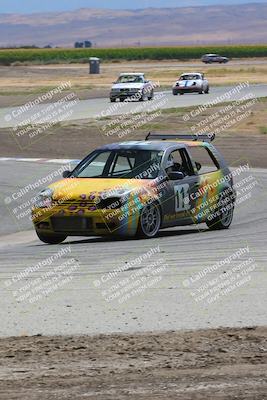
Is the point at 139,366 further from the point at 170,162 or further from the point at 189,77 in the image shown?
the point at 189,77

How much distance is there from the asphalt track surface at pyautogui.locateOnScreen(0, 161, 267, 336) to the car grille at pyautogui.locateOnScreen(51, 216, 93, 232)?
23 centimetres

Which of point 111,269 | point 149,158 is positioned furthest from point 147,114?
point 111,269

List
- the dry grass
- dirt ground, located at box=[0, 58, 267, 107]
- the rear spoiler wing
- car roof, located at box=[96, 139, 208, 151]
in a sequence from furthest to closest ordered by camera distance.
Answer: the dry grass < dirt ground, located at box=[0, 58, 267, 107] < the rear spoiler wing < car roof, located at box=[96, 139, 208, 151]

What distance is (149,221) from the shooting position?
50.4 ft

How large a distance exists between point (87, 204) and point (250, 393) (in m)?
8.81

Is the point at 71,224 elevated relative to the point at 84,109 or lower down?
elevated

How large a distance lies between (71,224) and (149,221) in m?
1.13

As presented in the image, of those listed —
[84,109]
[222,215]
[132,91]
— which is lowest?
[132,91]

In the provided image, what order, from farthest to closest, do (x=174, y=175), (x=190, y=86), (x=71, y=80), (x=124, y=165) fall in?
1. (x=71, y=80)
2. (x=190, y=86)
3. (x=124, y=165)
4. (x=174, y=175)

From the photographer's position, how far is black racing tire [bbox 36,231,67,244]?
50.9 ft

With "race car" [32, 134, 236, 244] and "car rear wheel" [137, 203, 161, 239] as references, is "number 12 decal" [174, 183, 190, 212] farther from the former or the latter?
"car rear wheel" [137, 203, 161, 239]

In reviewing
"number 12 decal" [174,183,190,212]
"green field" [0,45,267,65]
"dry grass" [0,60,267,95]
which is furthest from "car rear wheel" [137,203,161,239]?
"green field" [0,45,267,65]

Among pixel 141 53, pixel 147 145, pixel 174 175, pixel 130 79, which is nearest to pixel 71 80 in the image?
pixel 130 79

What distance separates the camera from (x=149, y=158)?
16.0 metres
